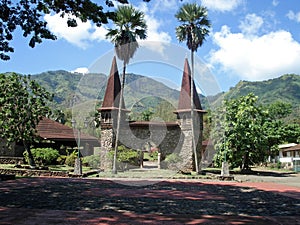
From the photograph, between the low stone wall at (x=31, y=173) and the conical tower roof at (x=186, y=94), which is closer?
the low stone wall at (x=31, y=173)

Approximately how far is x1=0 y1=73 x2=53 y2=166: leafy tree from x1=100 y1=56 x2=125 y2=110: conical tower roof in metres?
6.49

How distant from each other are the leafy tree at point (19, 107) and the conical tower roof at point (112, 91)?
6.49 m

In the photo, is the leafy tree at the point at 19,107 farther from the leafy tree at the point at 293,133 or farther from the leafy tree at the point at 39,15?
the leafy tree at the point at 293,133

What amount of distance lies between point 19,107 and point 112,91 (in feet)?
27.4

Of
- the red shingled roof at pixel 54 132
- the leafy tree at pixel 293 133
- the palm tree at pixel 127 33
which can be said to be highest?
the palm tree at pixel 127 33

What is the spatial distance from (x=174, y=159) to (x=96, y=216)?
20.1m

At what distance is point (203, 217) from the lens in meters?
7.55

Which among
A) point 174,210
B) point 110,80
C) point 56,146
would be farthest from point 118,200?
point 56,146

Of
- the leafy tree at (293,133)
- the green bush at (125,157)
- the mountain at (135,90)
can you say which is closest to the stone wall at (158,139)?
the green bush at (125,157)

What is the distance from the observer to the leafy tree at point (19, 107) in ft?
70.9

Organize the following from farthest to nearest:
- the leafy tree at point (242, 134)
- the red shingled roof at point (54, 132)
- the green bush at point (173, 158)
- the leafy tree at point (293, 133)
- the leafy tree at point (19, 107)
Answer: the leafy tree at point (293, 133) < the red shingled roof at point (54, 132) < the green bush at point (173, 158) < the leafy tree at point (242, 134) < the leafy tree at point (19, 107)

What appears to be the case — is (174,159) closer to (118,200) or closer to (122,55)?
(122,55)

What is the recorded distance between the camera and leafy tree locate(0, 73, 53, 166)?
21.6 m

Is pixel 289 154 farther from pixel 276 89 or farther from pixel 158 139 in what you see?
pixel 276 89
